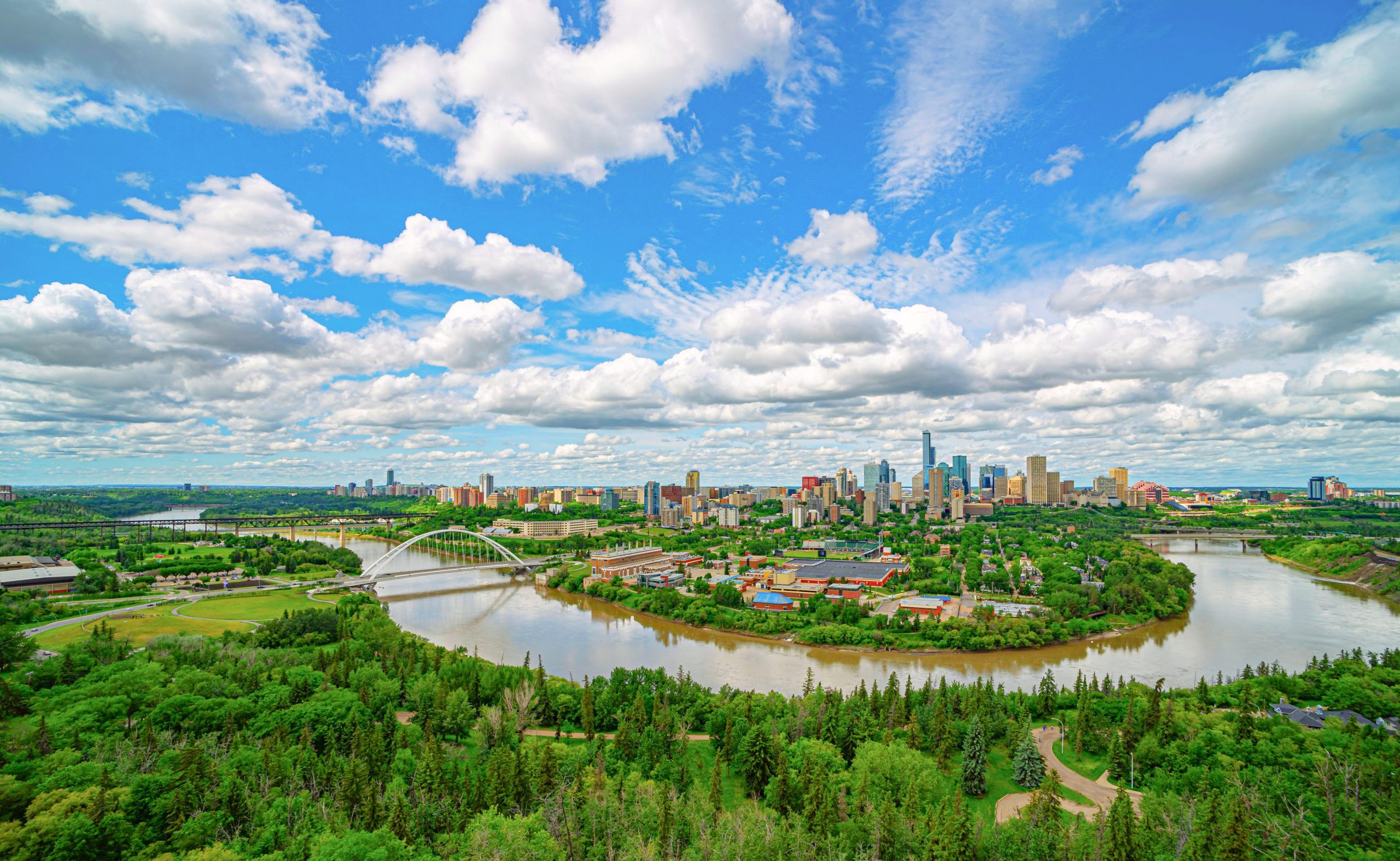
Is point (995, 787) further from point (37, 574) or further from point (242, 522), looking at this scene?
point (242, 522)

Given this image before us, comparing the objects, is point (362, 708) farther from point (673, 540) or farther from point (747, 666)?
point (673, 540)

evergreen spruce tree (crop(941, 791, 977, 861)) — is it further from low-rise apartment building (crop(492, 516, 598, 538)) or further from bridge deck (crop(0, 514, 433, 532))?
bridge deck (crop(0, 514, 433, 532))

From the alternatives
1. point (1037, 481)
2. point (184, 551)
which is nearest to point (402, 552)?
point (184, 551)

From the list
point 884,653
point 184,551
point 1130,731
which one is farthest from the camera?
point 184,551

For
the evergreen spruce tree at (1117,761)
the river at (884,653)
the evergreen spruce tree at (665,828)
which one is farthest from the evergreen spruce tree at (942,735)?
the evergreen spruce tree at (665,828)

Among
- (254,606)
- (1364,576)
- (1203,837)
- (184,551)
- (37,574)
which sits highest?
(37,574)

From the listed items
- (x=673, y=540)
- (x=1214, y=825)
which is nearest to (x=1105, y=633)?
(x=1214, y=825)

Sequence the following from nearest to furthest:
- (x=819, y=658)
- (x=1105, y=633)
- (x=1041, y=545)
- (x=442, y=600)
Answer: (x=819, y=658) < (x=1105, y=633) < (x=442, y=600) < (x=1041, y=545)

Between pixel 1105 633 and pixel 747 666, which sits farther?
pixel 1105 633
